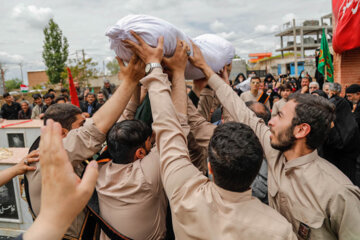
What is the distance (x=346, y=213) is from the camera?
1.17 metres

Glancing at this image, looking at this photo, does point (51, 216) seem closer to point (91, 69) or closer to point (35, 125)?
point (35, 125)

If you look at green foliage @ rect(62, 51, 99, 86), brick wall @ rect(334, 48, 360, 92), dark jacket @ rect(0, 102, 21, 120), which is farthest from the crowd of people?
green foliage @ rect(62, 51, 99, 86)

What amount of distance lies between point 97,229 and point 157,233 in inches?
14.9

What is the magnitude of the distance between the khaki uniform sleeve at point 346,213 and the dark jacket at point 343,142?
62.7 inches

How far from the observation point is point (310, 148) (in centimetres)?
140

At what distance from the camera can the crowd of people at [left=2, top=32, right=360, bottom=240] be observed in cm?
102

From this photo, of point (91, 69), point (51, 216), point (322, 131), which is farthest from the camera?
point (91, 69)

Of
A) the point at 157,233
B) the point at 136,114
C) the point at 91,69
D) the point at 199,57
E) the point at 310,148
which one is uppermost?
the point at 91,69

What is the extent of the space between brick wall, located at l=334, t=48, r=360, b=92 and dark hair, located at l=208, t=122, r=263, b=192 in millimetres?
7487

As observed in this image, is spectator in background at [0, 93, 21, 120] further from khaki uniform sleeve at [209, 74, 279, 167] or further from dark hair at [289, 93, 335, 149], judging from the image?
dark hair at [289, 93, 335, 149]

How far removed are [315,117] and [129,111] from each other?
125 centimetres

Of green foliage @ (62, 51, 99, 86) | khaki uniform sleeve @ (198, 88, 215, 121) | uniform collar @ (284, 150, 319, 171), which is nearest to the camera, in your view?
uniform collar @ (284, 150, 319, 171)

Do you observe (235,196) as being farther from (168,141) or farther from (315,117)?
(315,117)

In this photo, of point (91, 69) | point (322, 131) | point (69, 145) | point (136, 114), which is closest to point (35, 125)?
point (136, 114)
